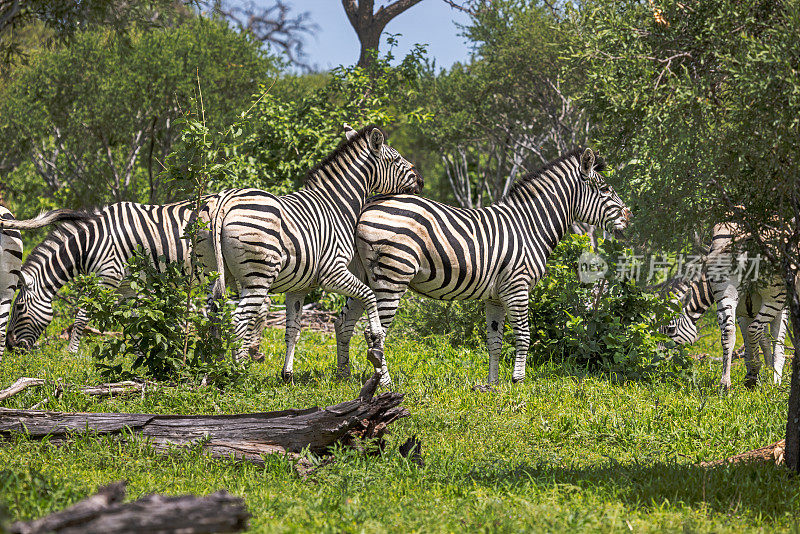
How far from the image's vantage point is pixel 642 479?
585cm

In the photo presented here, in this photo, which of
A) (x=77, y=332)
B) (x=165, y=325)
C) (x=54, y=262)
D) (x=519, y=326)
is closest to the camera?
(x=165, y=325)

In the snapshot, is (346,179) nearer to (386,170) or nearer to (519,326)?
(386,170)

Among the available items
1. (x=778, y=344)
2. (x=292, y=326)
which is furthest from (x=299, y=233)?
(x=778, y=344)

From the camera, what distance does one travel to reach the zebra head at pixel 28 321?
10969mm

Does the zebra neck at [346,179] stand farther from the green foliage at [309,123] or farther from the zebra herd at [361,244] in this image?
the green foliage at [309,123]

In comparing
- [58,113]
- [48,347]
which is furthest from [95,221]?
[58,113]

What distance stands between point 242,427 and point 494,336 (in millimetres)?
4172

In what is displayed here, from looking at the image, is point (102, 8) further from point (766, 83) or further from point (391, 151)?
point (766, 83)

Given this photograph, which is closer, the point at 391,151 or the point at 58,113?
the point at 391,151

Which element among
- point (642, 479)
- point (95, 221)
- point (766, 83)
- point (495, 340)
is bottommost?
point (642, 479)

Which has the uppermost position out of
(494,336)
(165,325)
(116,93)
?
(116,93)

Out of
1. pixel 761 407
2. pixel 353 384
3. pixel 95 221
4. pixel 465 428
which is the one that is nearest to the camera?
pixel 465 428

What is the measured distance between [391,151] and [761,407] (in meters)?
5.08

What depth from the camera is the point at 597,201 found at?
9914mm
